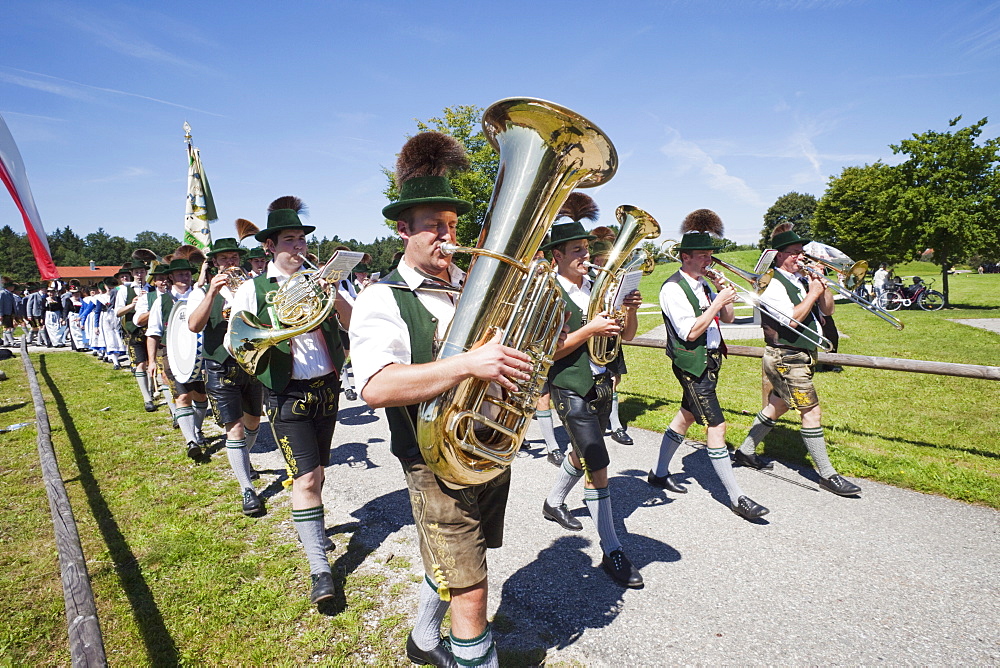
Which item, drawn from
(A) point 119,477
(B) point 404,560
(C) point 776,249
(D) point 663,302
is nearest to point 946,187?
(C) point 776,249

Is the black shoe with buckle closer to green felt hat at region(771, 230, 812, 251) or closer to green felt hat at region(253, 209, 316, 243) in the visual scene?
green felt hat at region(253, 209, 316, 243)

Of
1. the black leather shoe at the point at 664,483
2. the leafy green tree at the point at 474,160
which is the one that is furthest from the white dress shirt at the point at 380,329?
the leafy green tree at the point at 474,160

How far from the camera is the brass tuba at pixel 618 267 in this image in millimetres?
3770

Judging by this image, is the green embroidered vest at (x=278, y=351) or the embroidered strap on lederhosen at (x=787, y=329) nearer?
the green embroidered vest at (x=278, y=351)

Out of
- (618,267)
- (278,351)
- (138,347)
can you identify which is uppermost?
(618,267)

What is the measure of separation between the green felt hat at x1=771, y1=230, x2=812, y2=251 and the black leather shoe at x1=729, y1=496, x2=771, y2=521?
2356 mm

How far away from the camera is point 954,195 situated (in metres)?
18.9

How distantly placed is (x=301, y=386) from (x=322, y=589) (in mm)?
1227

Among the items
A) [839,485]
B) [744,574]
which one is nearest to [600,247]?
[839,485]

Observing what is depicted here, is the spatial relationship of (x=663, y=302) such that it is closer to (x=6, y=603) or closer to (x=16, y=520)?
(x=6, y=603)

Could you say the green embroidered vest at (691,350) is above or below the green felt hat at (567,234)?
below

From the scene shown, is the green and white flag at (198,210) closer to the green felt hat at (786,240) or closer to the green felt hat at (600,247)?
the green felt hat at (600,247)

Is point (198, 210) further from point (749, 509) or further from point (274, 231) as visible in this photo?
point (749, 509)

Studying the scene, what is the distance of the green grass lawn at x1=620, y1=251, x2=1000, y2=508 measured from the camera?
4797mm
